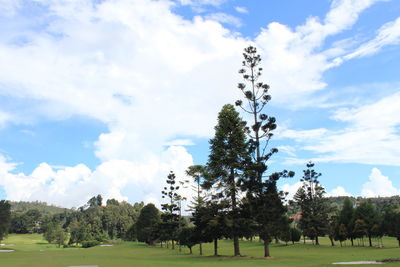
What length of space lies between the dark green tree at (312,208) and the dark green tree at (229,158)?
3247 cm

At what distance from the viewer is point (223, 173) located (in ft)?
142

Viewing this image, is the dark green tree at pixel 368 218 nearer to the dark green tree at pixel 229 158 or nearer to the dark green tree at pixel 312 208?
the dark green tree at pixel 312 208

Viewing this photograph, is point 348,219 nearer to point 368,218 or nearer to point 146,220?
point 368,218

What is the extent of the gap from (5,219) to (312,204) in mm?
90724

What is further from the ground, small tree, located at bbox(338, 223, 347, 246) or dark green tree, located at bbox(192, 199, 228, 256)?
dark green tree, located at bbox(192, 199, 228, 256)

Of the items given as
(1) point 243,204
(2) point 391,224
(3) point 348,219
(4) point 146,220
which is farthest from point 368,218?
(4) point 146,220

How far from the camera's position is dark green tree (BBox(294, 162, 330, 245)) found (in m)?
69.7

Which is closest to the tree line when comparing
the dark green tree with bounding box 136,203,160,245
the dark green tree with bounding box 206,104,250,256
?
the dark green tree with bounding box 206,104,250,256

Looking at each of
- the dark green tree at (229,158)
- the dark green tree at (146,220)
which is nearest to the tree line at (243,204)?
the dark green tree at (229,158)

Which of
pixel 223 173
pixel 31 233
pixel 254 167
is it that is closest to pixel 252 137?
pixel 254 167

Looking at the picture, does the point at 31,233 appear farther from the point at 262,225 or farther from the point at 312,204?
the point at 262,225

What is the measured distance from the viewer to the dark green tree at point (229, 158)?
42125 mm

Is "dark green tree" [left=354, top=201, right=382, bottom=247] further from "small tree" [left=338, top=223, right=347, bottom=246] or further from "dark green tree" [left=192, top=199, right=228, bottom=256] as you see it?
"dark green tree" [left=192, top=199, right=228, bottom=256]

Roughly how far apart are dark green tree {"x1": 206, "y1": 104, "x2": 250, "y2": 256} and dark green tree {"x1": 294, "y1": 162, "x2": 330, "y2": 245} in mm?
32466
